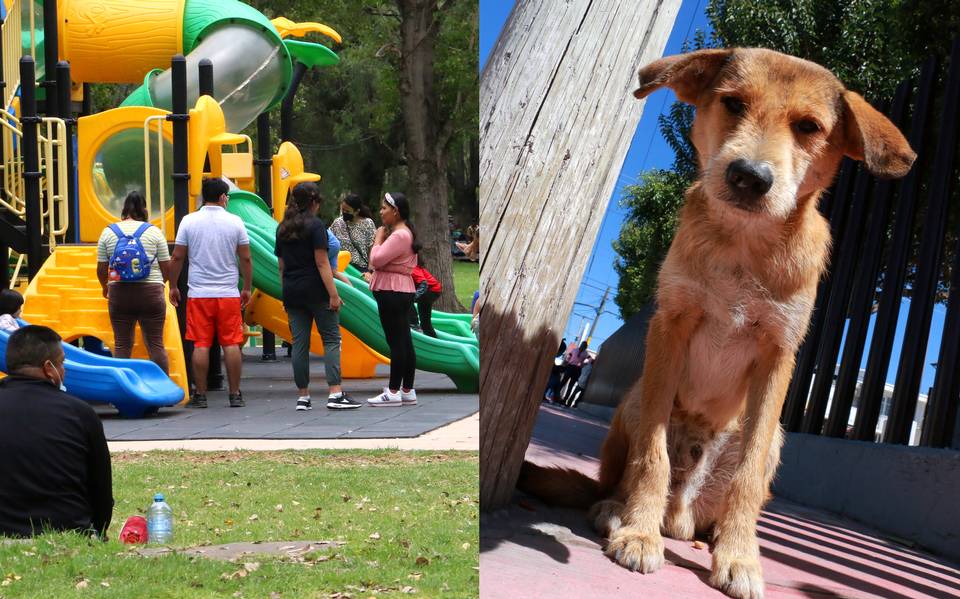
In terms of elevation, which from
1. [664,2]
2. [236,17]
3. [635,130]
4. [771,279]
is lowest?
[771,279]

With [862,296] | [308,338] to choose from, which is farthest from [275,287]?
[862,296]

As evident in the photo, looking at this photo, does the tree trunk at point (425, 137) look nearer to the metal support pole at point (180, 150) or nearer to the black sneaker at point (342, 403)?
the metal support pole at point (180, 150)

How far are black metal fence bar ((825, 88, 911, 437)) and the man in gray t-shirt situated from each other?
3793 mm

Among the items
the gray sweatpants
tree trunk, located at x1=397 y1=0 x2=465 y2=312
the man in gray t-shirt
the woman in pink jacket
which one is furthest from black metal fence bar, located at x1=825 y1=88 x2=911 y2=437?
the gray sweatpants

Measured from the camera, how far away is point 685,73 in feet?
4.04

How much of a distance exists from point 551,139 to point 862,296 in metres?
0.45

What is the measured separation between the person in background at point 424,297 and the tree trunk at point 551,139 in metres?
1.77

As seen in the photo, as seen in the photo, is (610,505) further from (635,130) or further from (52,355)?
(52,355)

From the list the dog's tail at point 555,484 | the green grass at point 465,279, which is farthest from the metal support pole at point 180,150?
the dog's tail at point 555,484

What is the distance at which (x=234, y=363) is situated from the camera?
17.5ft

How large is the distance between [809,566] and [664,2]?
74 cm

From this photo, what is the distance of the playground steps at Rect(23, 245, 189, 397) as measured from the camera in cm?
433

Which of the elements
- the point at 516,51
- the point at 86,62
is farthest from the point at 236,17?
the point at 516,51

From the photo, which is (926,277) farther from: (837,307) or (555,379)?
(555,379)
